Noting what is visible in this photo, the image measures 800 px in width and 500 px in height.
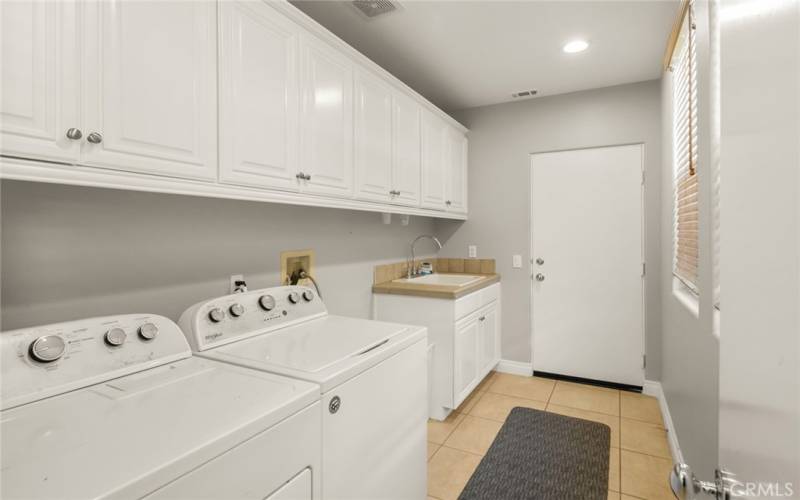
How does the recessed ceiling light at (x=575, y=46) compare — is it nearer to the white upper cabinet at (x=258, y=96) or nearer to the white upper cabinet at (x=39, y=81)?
the white upper cabinet at (x=258, y=96)

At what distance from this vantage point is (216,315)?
4.64ft

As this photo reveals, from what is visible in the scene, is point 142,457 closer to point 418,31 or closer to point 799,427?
point 799,427

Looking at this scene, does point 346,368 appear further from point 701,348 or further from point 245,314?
point 701,348

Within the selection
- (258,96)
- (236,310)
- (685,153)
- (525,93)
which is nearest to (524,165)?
(525,93)

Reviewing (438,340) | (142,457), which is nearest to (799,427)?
(142,457)

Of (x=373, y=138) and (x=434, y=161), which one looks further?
(x=434, y=161)

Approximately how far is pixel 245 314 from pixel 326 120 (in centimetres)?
96

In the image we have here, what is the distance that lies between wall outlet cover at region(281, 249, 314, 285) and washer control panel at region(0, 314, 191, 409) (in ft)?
2.55

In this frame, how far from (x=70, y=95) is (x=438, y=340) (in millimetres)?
2190

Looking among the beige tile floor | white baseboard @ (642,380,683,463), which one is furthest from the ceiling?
the beige tile floor

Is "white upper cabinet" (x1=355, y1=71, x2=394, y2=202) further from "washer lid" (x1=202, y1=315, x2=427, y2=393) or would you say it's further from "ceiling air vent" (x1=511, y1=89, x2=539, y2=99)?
"ceiling air vent" (x1=511, y1=89, x2=539, y2=99)

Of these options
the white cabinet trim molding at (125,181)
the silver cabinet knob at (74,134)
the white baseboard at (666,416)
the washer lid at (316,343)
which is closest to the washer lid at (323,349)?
the washer lid at (316,343)

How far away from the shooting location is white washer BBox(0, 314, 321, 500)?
2.21ft

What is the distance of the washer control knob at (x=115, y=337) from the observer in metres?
1.11
